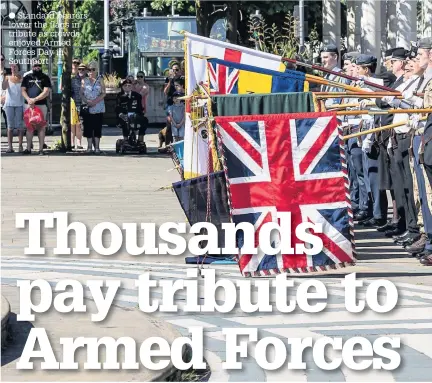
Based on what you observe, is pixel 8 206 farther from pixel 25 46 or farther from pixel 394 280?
pixel 25 46

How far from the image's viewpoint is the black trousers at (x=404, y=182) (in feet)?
50.8

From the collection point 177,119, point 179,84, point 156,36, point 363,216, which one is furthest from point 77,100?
point 156,36

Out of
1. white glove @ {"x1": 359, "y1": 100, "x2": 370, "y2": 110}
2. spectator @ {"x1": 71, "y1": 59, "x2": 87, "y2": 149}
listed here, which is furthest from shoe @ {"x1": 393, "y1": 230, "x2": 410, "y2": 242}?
spectator @ {"x1": 71, "y1": 59, "x2": 87, "y2": 149}

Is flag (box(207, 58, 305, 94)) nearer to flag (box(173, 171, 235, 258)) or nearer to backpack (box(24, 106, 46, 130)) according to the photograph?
flag (box(173, 171, 235, 258))

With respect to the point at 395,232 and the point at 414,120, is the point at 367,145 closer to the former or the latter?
the point at 395,232

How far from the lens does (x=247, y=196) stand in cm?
1274

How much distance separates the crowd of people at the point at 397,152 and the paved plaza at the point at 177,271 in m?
0.31

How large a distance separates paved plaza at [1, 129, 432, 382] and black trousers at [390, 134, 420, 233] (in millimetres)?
340

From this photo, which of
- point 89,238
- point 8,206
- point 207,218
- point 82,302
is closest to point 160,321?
point 82,302

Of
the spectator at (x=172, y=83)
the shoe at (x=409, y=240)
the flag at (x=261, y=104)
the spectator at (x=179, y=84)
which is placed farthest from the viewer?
the spectator at (x=172, y=83)

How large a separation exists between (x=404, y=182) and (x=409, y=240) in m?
0.68

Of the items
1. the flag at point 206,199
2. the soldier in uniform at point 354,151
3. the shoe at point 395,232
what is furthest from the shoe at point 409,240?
the flag at point 206,199

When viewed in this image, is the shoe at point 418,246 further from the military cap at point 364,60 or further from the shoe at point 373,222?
the military cap at point 364,60

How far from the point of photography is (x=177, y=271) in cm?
1334
